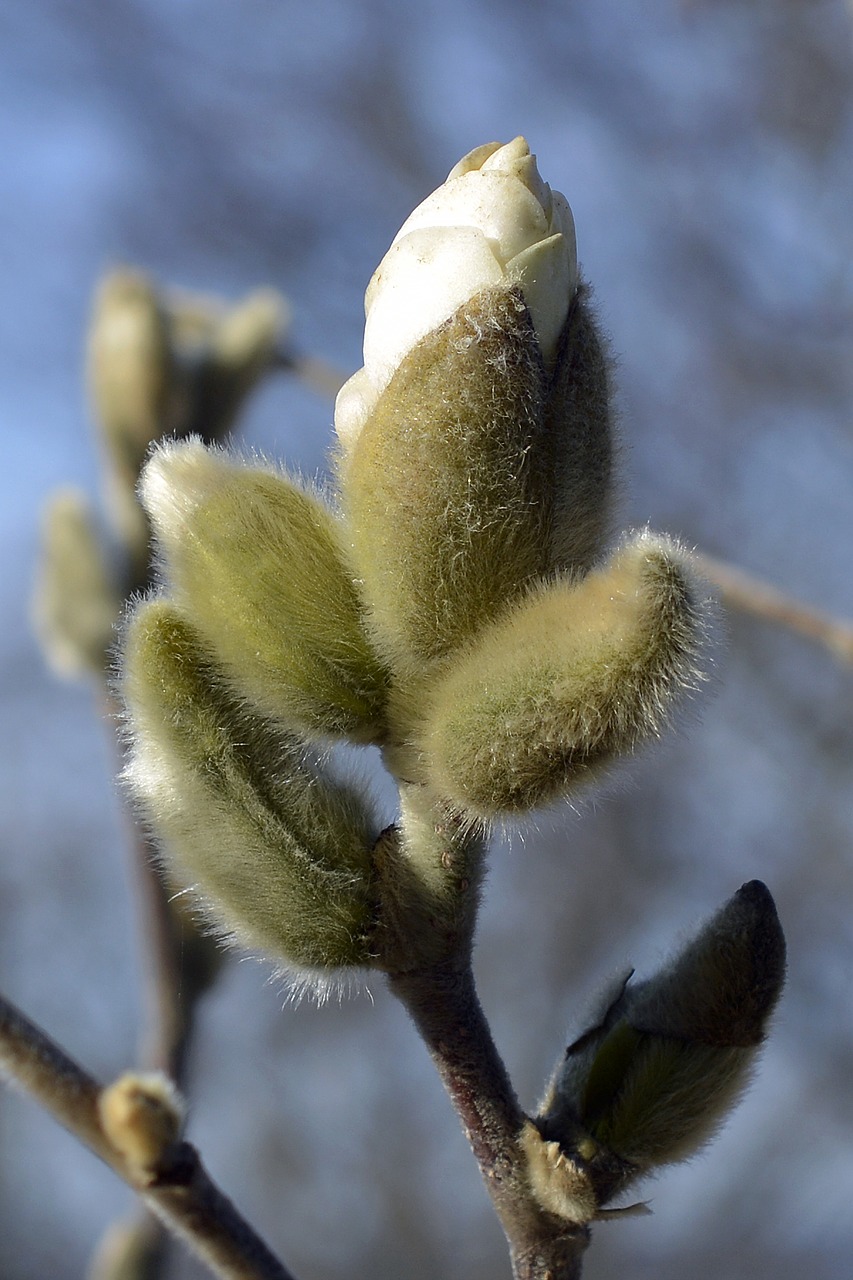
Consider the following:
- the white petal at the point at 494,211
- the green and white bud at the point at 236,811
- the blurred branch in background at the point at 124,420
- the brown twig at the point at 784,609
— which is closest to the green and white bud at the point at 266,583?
the green and white bud at the point at 236,811

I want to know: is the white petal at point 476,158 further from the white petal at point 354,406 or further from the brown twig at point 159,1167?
the brown twig at point 159,1167

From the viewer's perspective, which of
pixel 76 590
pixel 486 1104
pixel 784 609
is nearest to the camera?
pixel 486 1104

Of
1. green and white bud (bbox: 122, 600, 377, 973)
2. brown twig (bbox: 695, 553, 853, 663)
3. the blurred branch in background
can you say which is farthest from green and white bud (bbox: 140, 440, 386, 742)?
the blurred branch in background

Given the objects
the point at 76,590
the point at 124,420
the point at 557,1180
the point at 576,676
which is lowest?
the point at 557,1180

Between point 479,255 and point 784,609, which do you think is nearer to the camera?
point 479,255

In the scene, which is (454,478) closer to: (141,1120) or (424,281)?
(424,281)

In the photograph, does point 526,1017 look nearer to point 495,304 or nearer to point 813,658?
point 813,658

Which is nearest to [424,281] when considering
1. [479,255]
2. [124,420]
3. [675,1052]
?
[479,255]

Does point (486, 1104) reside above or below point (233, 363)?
below
